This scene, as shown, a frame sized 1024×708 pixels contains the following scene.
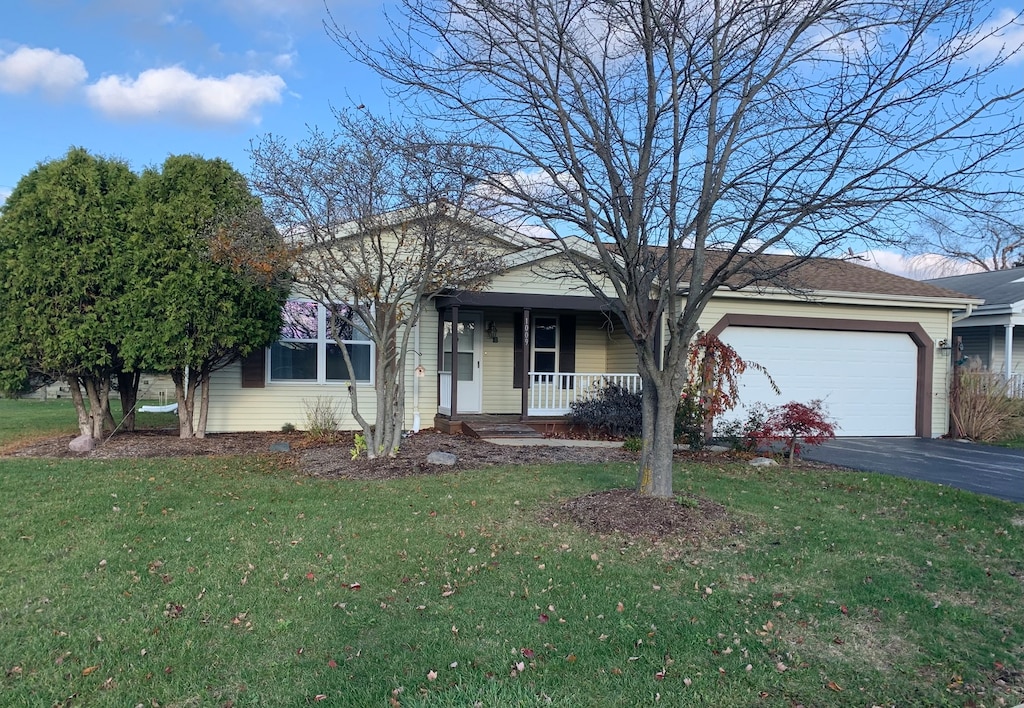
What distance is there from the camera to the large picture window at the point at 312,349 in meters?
13.0

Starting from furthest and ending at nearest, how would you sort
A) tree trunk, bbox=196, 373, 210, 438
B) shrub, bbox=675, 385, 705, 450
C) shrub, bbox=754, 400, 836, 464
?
tree trunk, bbox=196, 373, 210, 438, shrub, bbox=675, 385, 705, 450, shrub, bbox=754, 400, 836, 464

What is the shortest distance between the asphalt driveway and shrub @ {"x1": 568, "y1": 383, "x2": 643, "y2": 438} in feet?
9.22

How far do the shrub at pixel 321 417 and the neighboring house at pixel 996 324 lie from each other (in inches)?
496

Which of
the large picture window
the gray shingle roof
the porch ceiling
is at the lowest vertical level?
the large picture window

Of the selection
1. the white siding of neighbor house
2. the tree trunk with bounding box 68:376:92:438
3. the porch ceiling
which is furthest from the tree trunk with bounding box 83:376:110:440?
the white siding of neighbor house

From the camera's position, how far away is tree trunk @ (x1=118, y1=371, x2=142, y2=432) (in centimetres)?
1168

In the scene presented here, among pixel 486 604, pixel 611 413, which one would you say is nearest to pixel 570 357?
pixel 611 413

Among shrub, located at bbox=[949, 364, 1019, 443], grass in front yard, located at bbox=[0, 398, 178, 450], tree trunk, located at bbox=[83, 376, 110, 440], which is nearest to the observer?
tree trunk, located at bbox=[83, 376, 110, 440]

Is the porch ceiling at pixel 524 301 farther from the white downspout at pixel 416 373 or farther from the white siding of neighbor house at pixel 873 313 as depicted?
A: the white siding of neighbor house at pixel 873 313

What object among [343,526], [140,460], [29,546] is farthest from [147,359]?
[343,526]

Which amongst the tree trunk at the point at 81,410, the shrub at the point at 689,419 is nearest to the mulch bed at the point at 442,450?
the tree trunk at the point at 81,410

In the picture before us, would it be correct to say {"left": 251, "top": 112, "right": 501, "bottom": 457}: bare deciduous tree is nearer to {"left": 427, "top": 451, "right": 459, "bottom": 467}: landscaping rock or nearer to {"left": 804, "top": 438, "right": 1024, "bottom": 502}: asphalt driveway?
{"left": 427, "top": 451, "right": 459, "bottom": 467}: landscaping rock

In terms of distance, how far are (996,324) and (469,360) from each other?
1204 centimetres

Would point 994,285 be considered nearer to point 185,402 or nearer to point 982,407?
point 982,407
